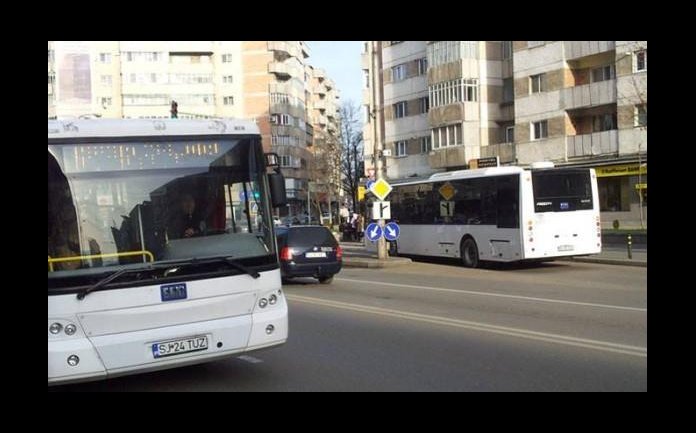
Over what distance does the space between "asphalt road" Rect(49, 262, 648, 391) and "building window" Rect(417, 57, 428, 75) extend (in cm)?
3820

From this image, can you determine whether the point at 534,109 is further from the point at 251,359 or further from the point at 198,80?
the point at 198,80

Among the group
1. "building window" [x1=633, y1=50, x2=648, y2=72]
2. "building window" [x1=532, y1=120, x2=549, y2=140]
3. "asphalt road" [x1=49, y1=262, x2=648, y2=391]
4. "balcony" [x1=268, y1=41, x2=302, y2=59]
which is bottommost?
"asphalt road" [x1=49, y1=262, x2=648, y2=391]

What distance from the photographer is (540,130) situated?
44688mm

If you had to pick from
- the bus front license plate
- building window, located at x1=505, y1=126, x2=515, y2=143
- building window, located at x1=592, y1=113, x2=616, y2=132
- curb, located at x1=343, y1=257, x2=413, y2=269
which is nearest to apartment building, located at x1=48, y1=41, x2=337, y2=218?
building window, located at x1=505, y1=126, x2=515, y2=143

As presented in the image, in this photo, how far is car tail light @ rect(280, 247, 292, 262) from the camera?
1766 centimetres

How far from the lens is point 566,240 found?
794 inches

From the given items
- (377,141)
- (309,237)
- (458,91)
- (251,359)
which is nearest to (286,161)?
(458,91)

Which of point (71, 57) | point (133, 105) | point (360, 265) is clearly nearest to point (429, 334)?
point (360, 265)

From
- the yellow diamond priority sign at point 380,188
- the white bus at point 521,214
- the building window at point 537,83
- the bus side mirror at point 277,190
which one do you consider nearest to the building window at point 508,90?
the building window at point 537,83

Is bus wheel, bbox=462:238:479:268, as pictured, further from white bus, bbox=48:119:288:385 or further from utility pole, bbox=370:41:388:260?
white bus, bbox=48:119:288:385

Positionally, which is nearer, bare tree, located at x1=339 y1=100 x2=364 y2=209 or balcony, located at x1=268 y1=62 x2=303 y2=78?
bare tree, located at x1=339 y1=100 x2=364 y2=209

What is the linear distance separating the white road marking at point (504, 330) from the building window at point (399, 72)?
4270cm

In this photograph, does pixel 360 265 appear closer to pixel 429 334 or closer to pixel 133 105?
pixel 429 334

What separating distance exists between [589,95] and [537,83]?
4159 mm
